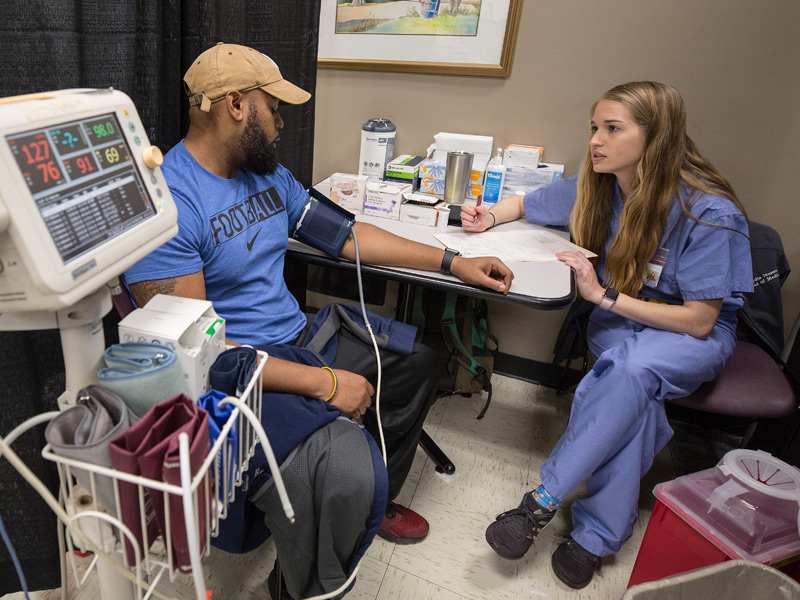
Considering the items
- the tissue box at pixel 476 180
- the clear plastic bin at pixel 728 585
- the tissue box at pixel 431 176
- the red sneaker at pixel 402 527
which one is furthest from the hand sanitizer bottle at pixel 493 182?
the clear plastic bin at pixel 728 585

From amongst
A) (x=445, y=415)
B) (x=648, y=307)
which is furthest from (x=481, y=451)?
(x=648, y=307)

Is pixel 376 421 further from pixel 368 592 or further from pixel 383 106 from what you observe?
pixel 383 106

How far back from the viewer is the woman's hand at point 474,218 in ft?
5.50

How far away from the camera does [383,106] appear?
2.17 meters

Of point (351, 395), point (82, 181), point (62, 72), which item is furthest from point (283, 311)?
point (82, 181)

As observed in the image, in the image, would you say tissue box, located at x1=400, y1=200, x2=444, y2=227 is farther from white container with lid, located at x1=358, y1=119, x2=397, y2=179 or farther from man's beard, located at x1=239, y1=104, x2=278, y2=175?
man's beard, located at x1=239, y1=104, x2=278, y2=175

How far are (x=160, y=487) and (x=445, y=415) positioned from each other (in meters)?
1.64

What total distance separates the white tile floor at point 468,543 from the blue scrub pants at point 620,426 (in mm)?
183

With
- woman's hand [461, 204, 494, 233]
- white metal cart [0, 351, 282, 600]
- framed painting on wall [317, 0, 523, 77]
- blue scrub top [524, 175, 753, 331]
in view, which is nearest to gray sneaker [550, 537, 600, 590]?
blue scrub top [524, 175, 753, 331]

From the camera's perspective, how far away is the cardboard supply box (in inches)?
26.5

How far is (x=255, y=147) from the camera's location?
1.20 meters

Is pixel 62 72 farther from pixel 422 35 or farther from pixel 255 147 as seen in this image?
pixel 422 35

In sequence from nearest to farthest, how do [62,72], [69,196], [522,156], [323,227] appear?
1. [69,196]
2. [62,72]
3. [323,227]
4. [522,156]

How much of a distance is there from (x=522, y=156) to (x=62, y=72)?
147cm
